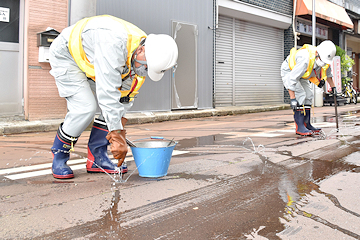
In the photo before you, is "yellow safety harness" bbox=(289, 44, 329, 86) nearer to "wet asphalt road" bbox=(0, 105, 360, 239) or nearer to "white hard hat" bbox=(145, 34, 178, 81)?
"wet asphalt road" bbox=(0, 105, 360, 239)

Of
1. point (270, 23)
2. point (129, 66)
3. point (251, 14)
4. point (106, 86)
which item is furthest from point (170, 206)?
point (270, 23)

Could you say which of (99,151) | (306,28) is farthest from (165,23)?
(306,28)

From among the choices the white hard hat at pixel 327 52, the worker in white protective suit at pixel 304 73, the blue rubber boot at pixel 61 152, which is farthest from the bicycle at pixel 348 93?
the blue rubber boot at pixel 61 152

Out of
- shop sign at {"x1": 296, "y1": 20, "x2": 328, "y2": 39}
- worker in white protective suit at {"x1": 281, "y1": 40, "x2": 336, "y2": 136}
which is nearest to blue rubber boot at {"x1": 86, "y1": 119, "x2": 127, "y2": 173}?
worker in white protective suit at {"x1": 281, "y1": 40, "x2": 336, "y2": 136}

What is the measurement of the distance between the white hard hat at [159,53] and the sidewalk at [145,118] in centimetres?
535

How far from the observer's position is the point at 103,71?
2.95 metres

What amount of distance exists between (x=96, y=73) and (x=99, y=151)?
3.44 feet

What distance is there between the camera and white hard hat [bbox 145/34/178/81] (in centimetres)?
304

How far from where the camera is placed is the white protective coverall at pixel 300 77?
6.35 m

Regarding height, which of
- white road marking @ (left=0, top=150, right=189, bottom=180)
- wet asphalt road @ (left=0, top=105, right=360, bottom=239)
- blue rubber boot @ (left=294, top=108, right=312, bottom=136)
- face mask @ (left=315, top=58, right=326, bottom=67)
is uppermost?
face mask @ (left=315, top=58, right=326, bottom=67)

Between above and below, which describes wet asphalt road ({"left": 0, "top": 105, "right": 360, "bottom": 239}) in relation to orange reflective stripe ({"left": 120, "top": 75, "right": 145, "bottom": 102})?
below

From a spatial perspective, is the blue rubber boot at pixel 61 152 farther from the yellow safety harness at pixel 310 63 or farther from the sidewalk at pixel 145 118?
the yellow safety harness at pixel 310 63

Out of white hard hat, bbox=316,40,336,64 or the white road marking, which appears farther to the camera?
white hard hat, bbox=316,40,336,64

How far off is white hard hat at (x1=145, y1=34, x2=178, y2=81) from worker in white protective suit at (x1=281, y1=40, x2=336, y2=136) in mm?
3945
